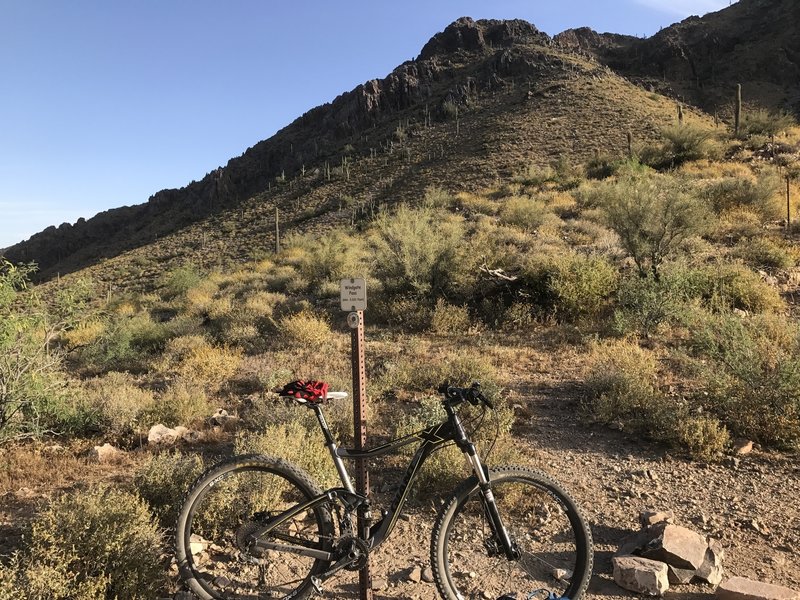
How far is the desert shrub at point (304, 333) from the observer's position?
956 cm

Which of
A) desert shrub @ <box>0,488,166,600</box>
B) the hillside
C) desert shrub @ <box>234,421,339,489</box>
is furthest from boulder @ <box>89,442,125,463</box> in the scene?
desert shrub @ <box>0,488,166,600</box>

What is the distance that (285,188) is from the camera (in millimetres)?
50781

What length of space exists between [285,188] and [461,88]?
903 inches

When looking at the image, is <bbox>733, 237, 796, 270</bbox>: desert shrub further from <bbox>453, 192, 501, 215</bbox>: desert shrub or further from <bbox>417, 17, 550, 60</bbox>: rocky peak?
<bbox>417, 17, 550, 60</bbox>: rocky peak

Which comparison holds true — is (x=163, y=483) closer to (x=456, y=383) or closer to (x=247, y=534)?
(x=247, y=534)

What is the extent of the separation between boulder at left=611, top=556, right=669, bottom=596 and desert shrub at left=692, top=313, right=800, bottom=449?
262 cm

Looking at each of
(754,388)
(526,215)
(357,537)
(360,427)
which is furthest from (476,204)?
(357,537)

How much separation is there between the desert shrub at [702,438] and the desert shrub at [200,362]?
20.5 feet

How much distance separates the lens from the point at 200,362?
863 cm

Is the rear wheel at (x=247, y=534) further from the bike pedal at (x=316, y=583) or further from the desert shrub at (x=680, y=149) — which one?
the desert shrub at (x=680, y=149)

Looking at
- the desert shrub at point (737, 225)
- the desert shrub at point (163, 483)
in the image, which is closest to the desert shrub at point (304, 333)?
the desert shrub at point (163, 483)

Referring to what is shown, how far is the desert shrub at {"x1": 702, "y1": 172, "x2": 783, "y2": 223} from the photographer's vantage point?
14.8 meters

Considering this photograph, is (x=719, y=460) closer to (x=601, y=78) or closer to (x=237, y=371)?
(x=237, y=371)

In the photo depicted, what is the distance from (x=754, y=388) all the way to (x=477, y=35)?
7733 cm
